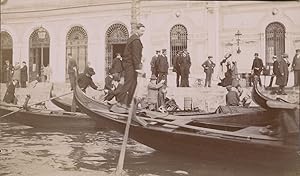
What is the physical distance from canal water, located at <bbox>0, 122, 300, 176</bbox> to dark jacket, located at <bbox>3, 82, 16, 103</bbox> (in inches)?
6.8

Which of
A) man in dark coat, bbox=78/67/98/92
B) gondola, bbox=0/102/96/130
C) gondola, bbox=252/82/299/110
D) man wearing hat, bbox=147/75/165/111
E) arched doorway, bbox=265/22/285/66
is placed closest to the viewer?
gondola, bbox=252/82/299/110

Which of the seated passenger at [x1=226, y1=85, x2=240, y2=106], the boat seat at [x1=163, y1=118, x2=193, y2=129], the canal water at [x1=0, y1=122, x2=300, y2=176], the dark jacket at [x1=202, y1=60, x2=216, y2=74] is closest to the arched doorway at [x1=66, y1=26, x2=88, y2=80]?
the canal water at [x1=0, y1=122, x2=300, y2=176]

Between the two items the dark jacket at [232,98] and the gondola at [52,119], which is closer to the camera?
the dark jacket at [232,98]

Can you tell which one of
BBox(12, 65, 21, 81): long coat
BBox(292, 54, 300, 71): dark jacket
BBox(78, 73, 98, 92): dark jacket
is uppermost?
BBox(292, 54, 300, 71): dark jacket

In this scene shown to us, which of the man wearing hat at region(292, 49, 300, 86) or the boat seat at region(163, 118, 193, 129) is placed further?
the boat seat at region(163, 118, 193, 129)

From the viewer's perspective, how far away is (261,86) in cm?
270

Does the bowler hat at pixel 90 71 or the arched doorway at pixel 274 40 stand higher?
the arched doorway at pixel 274 40

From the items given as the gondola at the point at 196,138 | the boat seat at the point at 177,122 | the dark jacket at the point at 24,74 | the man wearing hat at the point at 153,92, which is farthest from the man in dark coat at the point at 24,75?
the boat seat at the point at 177,122

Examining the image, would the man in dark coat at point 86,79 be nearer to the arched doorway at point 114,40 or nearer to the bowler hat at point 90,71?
the bowler hat at point 90,71

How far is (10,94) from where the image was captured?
9.80ft

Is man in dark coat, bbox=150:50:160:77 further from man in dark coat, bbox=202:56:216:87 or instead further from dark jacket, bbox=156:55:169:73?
man in dark coat, bbox=202:56:216:87

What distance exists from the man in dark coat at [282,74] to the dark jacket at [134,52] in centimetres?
85

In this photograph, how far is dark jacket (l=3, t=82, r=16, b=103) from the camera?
2925 mm

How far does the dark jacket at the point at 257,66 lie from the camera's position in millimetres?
2671
